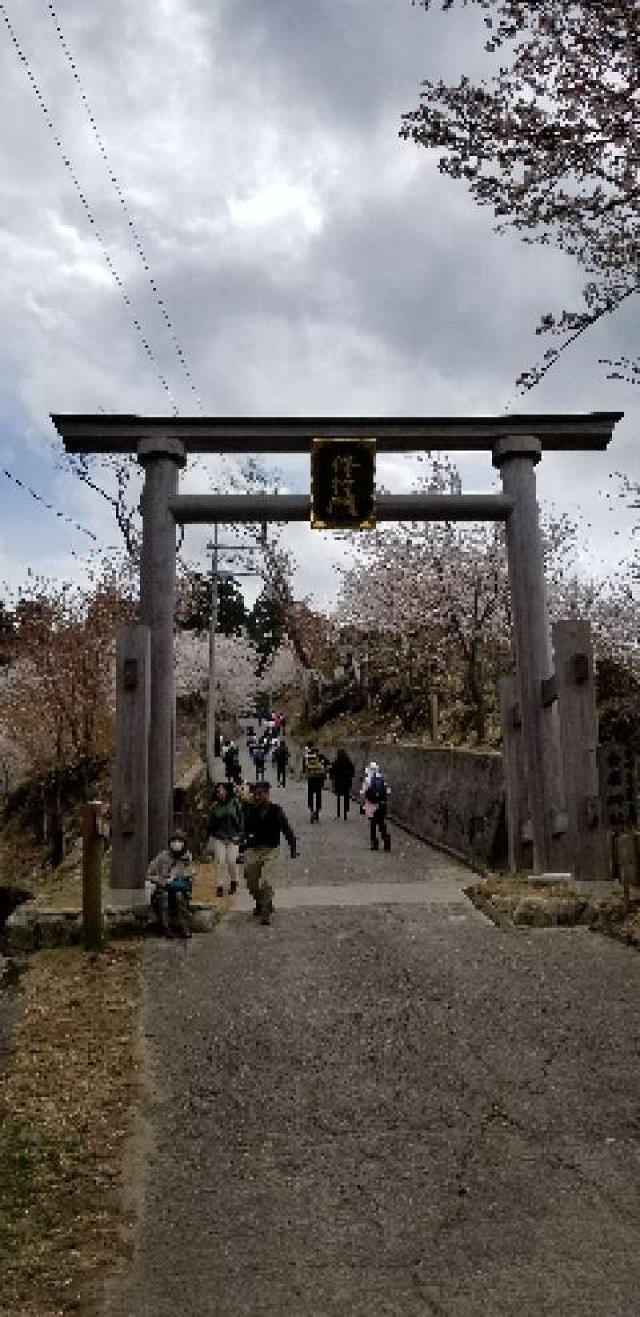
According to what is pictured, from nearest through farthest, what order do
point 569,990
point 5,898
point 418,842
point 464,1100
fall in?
point 464,1100 < point 569,990 < point 418,842 < point 5,898

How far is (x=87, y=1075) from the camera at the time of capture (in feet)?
17.0

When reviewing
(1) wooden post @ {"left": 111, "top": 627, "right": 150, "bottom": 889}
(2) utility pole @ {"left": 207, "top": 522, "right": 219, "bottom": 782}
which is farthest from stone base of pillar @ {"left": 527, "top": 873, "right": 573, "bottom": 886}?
(2) utility pole @ {"left": 207, "top": 522, "right": 219, "bottom": 782}

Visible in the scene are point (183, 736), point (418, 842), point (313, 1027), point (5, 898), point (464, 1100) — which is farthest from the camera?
point (183, 736)

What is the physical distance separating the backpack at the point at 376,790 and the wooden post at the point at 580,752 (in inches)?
225

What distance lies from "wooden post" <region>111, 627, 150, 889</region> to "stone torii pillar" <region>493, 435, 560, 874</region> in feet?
14.9

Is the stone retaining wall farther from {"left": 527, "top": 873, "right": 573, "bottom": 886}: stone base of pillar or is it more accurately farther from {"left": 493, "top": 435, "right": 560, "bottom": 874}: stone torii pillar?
{"left": 527, "top": 873, "right": 573, "bottom": 886}: stone base of pillar

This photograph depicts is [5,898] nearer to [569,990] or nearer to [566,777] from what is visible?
[566,777]

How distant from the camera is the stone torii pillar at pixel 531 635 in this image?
34.5ft

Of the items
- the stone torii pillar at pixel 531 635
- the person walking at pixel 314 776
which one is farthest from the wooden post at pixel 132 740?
the person walking at pixel 314 776

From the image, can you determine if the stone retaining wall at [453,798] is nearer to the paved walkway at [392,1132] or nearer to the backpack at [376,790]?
the backpack at [376,790]

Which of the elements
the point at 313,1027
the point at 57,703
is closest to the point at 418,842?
the point at 57,703

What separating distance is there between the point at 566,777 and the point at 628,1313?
7227 mm

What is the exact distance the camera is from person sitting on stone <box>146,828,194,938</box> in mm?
8930

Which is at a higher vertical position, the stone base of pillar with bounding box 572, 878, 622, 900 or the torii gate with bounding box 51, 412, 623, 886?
the torii gate with bounding box 51, 412, 623, 886
